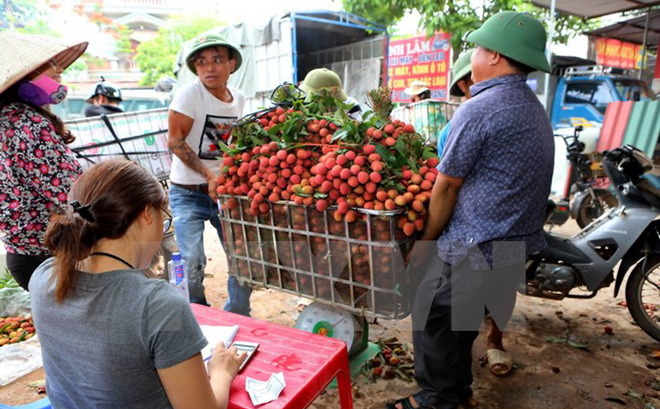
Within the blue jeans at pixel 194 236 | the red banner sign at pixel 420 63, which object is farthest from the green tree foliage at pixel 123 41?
the blue jeans at pixel 194 236

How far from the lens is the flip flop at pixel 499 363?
98.3 inches

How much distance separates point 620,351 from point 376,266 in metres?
1.95

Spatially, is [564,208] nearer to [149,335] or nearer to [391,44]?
[149,335]

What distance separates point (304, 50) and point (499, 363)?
8.81 metres

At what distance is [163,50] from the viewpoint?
1895 centimetres

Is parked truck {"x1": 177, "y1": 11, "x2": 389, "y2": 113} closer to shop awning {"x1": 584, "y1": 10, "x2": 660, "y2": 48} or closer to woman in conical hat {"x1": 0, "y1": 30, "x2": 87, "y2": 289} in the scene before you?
shop awning {"x1": 584, "y1": 10, "x2": 660, "y2": 48}

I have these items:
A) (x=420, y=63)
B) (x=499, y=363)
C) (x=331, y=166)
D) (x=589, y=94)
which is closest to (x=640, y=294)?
(x=499, y=363)

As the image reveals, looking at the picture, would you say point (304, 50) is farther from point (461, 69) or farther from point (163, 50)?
point (163, 50)

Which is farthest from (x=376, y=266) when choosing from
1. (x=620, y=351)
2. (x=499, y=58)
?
(x=620, y=351)

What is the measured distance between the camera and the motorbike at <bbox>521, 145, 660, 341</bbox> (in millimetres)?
2736

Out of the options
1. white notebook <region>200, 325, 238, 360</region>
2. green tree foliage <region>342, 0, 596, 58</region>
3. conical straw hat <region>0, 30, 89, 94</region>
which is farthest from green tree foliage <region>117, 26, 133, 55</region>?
white notebook <region>200, 325, 238, 360</region>

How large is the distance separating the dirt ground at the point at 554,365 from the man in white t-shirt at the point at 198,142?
82 cm

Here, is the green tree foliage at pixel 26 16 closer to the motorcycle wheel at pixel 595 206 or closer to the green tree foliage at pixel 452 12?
the green tree foliage at pixel 452 12

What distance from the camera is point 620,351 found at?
8.95 feet
